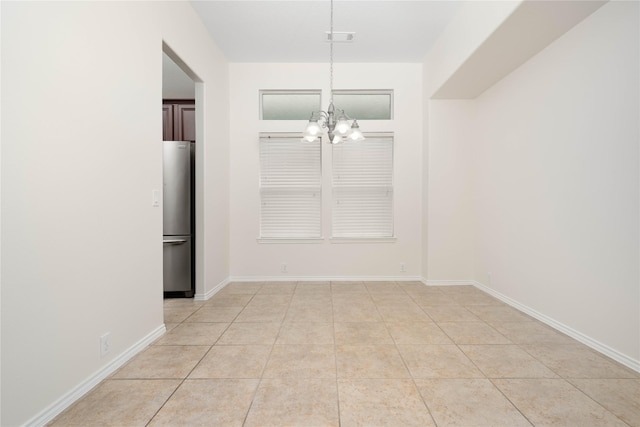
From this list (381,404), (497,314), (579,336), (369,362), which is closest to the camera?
(381,404)

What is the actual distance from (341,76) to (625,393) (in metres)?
4.37

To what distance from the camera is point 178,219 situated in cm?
375

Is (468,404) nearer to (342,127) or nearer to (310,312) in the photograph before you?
(310,312)

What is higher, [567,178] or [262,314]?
[567,178]

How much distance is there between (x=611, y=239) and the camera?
2.21 m

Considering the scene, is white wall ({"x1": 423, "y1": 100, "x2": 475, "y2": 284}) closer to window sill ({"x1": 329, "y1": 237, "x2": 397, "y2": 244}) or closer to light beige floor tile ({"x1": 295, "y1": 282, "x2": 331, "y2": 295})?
window sill ({"x1": 329, "y1": 237, "x2": 397, "y2": 244})

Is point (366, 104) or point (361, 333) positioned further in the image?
point (366, 104)

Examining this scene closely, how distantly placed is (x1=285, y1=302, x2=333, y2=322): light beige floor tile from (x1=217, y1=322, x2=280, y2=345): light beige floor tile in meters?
0.26

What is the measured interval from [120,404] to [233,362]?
679 millimetres

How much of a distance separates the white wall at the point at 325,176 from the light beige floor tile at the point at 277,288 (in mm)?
193

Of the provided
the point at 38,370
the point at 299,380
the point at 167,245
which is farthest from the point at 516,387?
the point at 167,245

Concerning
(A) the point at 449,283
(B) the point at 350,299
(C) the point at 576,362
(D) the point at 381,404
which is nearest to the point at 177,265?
(B) the point at 350,299

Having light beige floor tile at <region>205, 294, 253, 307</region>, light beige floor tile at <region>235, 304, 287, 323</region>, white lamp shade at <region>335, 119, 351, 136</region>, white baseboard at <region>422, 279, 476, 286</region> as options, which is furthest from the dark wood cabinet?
white baseboard at <region>422, 279, 476, 286</region>

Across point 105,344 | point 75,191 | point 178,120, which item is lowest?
point 105,344
